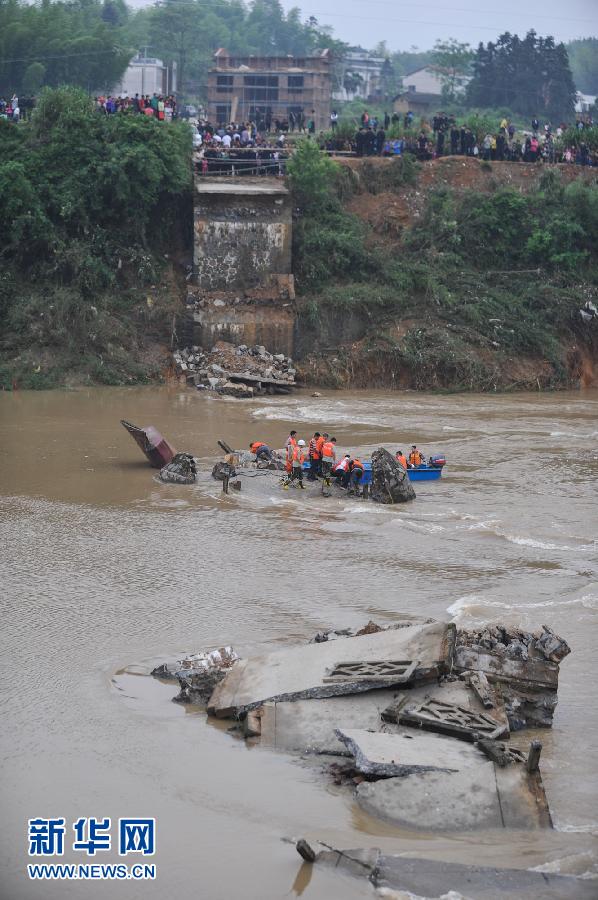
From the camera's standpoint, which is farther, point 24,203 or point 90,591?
point 24,203

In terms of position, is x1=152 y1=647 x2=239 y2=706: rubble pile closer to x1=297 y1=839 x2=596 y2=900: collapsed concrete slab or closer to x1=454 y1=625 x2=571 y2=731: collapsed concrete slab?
x1=454 y1=625 x2=571 y2=731: collapsed concrete slab

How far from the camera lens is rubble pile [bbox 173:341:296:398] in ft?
110

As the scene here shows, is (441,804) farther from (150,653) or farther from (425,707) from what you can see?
(150,653)

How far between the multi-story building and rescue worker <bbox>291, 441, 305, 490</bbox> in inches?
1751

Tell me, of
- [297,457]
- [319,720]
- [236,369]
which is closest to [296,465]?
[297,457]

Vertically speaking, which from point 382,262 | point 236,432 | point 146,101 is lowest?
point 236,432

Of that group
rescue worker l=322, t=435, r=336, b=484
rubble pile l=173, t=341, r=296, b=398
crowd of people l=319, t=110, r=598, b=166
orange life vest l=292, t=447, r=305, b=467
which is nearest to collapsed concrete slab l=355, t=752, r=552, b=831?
orange life vest l=292, t=447, r=305, b=467

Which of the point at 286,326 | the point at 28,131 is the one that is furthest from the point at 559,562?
the point at 28,131

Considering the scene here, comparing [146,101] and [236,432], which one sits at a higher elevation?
[146,101]

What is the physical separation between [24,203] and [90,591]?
70.4 feet

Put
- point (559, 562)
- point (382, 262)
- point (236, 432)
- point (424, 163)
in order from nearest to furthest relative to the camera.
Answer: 1. point (559, 562)
2. point (236, 432)
3. point (382, 262)
4. point (424, 163)

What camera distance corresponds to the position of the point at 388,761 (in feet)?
34.7

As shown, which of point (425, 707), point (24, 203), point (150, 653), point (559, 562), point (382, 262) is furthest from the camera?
point (382, 262)

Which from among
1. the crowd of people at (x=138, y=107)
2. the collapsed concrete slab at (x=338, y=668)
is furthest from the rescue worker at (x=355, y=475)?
the crowd of people at (x=138, y=107)
